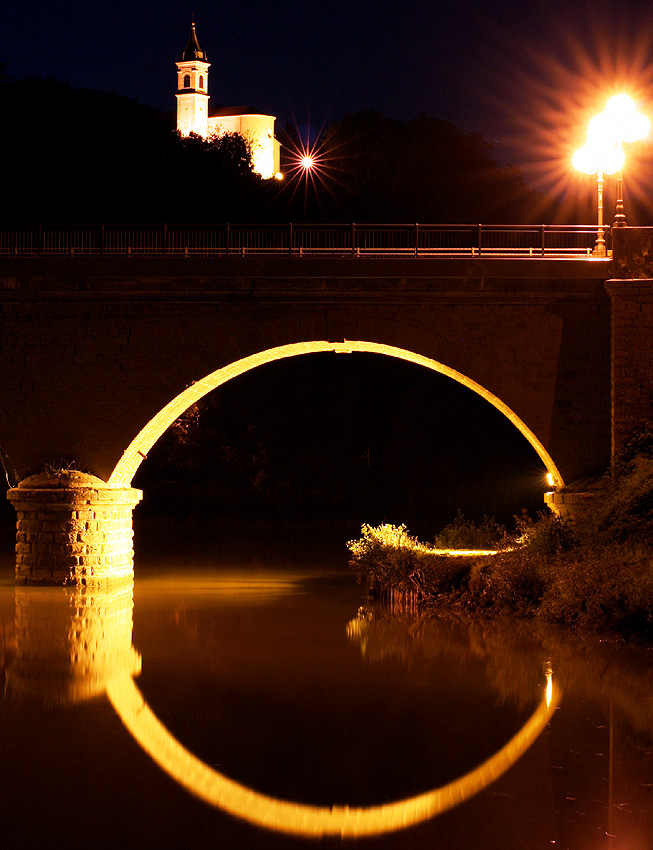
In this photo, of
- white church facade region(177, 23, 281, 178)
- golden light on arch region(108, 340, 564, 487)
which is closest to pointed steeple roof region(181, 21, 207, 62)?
white church facade region(177, 23, 281, 178)

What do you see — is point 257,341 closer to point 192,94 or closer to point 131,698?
point 131,698

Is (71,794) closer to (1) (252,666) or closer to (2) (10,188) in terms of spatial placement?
(1) (252,666)

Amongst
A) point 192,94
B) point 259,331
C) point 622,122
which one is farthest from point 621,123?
point 192,94

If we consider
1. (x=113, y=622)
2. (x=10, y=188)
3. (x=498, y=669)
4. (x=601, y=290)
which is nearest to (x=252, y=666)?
(x=498, y=669)

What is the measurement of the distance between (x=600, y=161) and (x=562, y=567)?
6.75 m

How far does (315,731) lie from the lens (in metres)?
9.58

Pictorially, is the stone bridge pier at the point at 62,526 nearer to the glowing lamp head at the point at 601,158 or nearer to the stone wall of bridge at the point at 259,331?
the stone wall of bridge at the point at 259,331

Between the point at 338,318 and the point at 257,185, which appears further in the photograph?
the point at 257,185

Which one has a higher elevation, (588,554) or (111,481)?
(111,481)

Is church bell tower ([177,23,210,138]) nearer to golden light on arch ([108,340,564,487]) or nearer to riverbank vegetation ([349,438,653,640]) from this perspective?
golden light on arch ([108,340,564,487])

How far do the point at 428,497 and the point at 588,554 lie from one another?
20712 mm

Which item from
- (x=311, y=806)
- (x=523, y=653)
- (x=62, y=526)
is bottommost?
(x=311, y=806)

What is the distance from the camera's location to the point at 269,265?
61.5ft

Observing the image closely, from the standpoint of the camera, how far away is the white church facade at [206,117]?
241 feet
